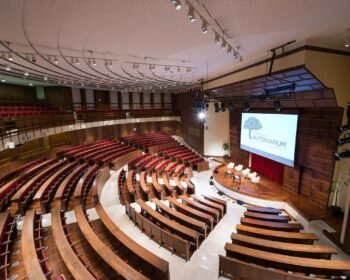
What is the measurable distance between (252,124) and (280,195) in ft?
11.2

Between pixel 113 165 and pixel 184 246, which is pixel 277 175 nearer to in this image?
pixel 184 246

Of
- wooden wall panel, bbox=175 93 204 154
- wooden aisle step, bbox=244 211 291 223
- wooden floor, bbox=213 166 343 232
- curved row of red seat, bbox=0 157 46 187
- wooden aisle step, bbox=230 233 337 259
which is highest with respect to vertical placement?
wooden wall panel, bbox=175 93 204 154

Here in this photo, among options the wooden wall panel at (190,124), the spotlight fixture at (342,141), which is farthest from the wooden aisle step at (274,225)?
the wooden wall panel at (190,124)

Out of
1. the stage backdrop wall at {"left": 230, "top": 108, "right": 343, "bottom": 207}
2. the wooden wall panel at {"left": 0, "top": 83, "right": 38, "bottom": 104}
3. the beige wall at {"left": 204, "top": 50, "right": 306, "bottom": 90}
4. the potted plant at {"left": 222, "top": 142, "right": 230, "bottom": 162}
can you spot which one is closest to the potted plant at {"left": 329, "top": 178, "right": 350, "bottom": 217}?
the stage backdrop wall at {"left": 230, "top": 108, "right": 343, "bottom": 207}

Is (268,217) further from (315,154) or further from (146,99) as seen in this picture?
(146,99)

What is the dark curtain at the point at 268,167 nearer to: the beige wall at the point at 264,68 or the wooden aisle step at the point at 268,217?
the wooden aisle step at the point at 268,217

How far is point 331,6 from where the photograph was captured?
2.51 meters

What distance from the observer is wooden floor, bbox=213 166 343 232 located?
5.55m

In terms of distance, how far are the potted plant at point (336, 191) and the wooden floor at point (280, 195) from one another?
0.17 m

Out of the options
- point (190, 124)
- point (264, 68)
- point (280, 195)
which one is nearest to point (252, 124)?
point (280, 195)

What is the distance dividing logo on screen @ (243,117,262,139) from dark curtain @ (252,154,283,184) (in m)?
1.23

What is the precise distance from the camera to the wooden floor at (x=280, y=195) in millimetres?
5554

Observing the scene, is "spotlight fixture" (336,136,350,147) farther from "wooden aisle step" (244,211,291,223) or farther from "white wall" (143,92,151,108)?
"white wall" (143,92,151,108)

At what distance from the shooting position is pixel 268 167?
28.1 feet
